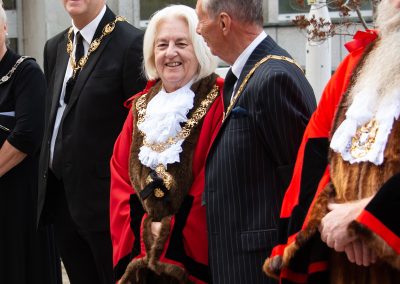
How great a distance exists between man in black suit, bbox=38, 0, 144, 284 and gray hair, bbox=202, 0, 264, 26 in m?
0.96

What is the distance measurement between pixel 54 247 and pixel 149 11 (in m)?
8.26

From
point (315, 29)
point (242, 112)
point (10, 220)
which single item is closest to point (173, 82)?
point (242, 112)

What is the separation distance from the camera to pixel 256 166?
3465mm

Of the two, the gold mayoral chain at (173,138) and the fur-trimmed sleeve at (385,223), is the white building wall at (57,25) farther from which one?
the fur-trimmed sleeve at (385,223)

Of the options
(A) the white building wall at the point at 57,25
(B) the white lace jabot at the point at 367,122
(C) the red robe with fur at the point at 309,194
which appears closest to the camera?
(B) the white lace jabot at the point at 367,122

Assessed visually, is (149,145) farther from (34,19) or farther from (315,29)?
(34,19)

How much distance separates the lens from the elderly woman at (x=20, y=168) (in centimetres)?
518

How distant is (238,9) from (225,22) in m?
0.08

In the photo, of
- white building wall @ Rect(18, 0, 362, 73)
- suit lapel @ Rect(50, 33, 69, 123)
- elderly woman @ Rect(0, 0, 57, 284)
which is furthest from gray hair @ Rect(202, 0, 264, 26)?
white building wall @ Rect(18, 0, 362, 73)

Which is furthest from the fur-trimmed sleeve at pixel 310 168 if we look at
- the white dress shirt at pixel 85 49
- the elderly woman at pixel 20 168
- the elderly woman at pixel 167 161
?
the elderly woman at pixel 20 168

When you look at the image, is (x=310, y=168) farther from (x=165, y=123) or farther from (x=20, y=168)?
(x=20, y=168)

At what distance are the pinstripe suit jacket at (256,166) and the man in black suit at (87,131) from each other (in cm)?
108

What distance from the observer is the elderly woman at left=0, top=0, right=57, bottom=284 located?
518 cm

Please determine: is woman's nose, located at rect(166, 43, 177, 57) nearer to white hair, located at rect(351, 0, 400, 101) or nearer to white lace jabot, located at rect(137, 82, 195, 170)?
white lace jabot, located at rect(137, 82, 195, 170)
